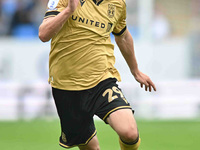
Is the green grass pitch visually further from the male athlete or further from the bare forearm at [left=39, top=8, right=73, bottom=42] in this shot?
the bare forearm at [left=39, top=8, right=73, bottom=42]

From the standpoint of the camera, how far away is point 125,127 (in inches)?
225

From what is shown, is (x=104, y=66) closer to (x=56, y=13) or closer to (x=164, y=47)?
(x=56, y=13)

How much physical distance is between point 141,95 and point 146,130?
2.78 m

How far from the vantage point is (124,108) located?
5910 millimetres

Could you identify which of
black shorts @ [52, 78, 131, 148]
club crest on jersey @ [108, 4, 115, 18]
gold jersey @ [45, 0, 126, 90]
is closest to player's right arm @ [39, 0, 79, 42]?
gold jersey @ [45, 0, 126, 90]

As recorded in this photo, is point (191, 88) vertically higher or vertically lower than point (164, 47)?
lower

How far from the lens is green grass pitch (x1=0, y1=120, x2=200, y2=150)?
9688 mm

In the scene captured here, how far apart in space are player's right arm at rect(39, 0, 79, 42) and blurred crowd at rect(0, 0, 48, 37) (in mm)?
9777

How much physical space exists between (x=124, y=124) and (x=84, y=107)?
54cm

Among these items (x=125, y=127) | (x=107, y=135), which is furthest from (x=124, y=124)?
(x=107, y=135)

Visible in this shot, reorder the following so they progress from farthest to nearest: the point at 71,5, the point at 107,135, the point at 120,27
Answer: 1. the point at 107,135
2. the point at 120,27
3. the point at 71,5

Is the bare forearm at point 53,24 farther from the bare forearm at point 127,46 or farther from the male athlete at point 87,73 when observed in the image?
the bare forearm at point 127,46

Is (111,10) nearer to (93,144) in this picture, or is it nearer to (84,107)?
(84,107)

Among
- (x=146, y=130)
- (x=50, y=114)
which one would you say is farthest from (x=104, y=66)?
(x=50, y=114)
